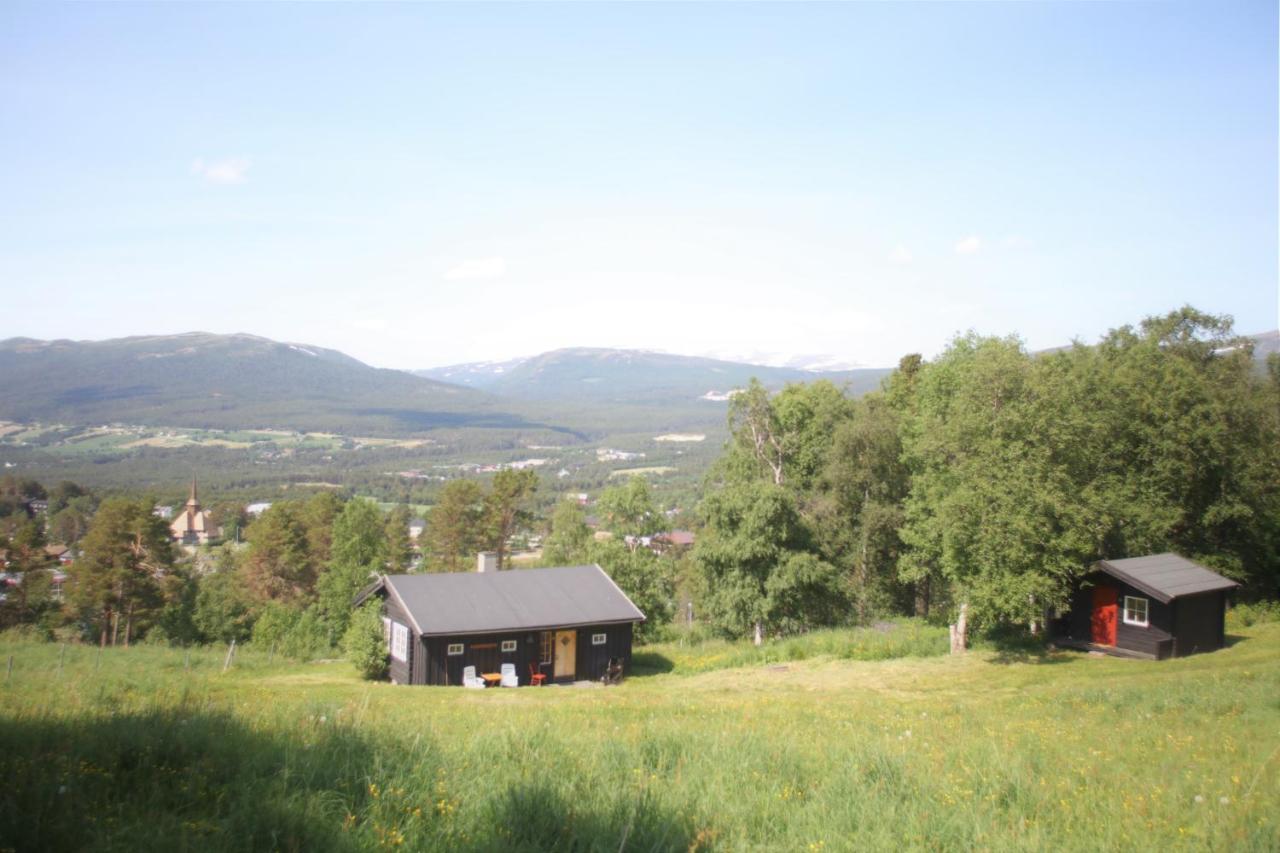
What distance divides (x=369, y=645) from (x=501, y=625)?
5.43 m

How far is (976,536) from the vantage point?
2445 centimetres

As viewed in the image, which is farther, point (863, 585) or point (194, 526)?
point (194, 526)

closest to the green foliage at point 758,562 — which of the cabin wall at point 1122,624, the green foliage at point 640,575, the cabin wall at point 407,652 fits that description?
the green foliage at point 640,575

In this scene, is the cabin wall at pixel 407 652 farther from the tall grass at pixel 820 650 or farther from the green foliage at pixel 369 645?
the tall grass at pixel 820 650

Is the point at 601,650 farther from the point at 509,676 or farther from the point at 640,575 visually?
the point at 640,575

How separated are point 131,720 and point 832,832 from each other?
19.3 ft

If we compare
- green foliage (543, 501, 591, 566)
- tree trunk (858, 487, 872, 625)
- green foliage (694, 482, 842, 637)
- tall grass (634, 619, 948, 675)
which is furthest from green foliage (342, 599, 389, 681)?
tree trunk (858, 487, 872, 625)

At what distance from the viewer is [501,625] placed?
90.1ft

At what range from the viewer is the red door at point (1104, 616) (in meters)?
25.6

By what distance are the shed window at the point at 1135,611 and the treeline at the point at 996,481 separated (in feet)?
6.19

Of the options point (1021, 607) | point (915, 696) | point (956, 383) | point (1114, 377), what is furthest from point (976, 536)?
point (1114, 377)

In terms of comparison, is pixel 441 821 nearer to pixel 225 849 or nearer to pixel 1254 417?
pixel 225 849

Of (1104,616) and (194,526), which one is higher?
(1104,616)

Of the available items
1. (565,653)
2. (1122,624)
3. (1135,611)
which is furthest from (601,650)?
(1135,611)
